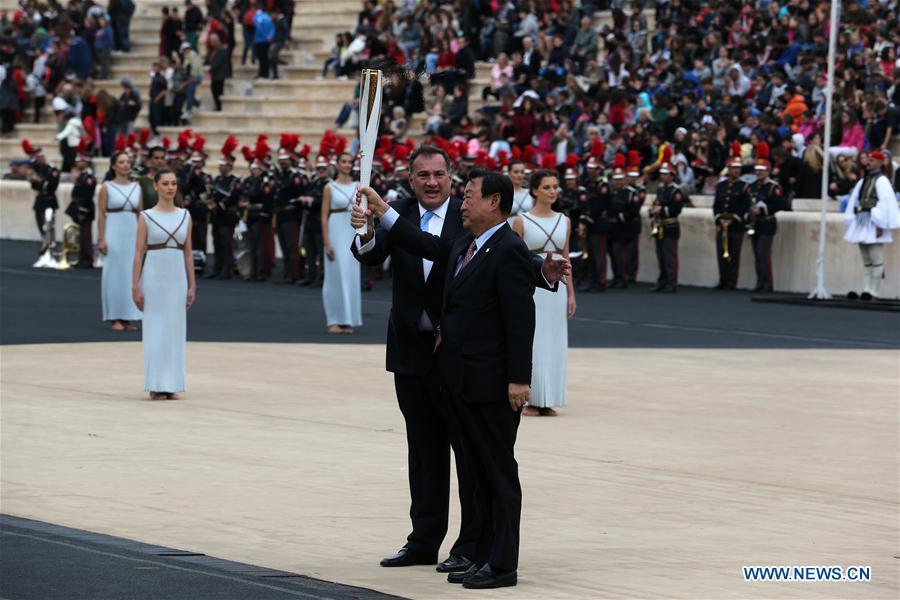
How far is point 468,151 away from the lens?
30734 mm

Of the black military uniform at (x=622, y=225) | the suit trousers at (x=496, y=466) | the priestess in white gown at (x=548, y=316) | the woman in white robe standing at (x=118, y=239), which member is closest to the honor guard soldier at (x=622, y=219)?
the black military uniform at (x=622, y=225)

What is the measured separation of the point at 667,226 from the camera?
2786 centimetres

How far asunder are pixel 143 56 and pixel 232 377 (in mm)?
29545

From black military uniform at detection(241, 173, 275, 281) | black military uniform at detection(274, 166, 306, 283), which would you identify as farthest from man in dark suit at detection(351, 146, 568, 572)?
black military uniform at detection(241, 173, 275, 281)

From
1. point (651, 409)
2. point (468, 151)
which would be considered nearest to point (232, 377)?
point (651, 409)

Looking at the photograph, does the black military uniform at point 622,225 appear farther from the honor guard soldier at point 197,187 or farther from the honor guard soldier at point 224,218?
the honor guard soldier at point 197,187

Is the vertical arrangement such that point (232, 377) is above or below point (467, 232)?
below

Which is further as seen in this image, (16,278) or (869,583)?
(16,278)

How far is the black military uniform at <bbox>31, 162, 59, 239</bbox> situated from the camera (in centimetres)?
3262

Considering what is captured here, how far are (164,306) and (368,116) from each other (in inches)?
278

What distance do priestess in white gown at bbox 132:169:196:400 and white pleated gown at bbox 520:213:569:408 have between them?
9.34 ft

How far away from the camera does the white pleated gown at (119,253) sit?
2111 cm

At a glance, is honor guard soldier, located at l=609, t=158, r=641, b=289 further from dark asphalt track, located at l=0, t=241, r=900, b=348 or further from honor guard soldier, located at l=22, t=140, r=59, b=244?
honor guard soldier, located at l=22, t=140, r=59, b=244

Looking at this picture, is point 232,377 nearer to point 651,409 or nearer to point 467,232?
point 651,409
